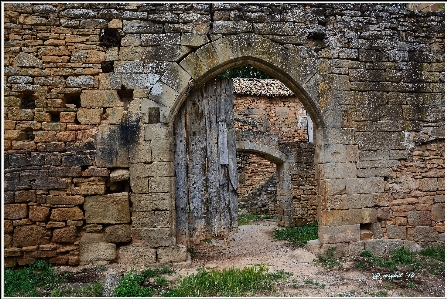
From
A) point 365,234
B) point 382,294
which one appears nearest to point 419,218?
point 365,234

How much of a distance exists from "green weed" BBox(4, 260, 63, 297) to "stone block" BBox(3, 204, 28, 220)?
26.1 inches

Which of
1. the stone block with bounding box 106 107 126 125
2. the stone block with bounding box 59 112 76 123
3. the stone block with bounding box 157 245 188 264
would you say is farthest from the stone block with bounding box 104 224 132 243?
the stone block with bounding box 59 112 76 123

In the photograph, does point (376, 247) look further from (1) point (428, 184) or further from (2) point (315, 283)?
(2) point (315, 283)

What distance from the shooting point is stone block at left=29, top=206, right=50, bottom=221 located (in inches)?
196

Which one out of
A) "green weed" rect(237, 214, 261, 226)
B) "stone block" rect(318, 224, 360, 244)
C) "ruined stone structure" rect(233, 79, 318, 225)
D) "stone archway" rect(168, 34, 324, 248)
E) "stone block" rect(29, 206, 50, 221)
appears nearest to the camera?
"stone block" rect(29, 206, 50, 221)

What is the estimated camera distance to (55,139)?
16.8ft

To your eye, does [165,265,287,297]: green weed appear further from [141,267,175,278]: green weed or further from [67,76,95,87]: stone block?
[67,76,95,87]: stone block

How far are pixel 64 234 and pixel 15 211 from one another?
710 millimetres

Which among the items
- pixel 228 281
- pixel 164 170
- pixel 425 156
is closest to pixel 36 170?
pixel 164 170

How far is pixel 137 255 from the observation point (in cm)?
508

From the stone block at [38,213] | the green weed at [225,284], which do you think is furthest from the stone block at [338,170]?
the stone block at [38,213]

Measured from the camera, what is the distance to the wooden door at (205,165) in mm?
5730

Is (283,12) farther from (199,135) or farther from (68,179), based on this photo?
(68,179)

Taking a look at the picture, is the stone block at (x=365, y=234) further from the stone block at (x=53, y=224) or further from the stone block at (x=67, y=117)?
the stone block at (x=67, y=117)
